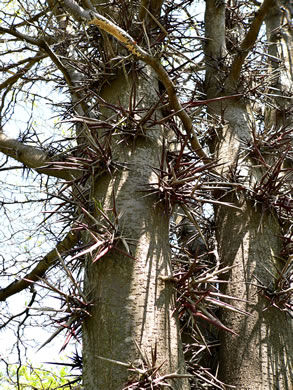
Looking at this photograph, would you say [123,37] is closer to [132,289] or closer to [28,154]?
[132,289]

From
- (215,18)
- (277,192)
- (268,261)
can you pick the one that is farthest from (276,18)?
(268,261)

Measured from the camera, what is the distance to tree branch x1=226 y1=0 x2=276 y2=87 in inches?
105

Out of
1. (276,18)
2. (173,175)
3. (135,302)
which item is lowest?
(135,302)

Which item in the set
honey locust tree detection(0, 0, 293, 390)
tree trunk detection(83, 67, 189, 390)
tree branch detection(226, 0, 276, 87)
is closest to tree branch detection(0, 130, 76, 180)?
honey locust tree detection(0, 0, 293, 390)

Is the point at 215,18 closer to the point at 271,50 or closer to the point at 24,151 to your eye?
the point at 271,50

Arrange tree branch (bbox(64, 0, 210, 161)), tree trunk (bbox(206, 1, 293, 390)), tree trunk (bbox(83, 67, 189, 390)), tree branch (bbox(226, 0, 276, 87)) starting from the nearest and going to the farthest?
tree trunk (bbox(83, 67, 189, 390)) < tree branch (bbox(64, 0, 210, 161)) < tree trunk (bbox(206, 1, 293, 390)) < tree branch (bbox(226, 0, 276, 87))

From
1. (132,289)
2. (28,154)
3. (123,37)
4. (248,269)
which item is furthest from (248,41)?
(132,289)

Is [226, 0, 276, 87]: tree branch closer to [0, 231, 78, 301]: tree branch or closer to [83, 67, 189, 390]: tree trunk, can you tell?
[83, 67, 189, 390]: tree trunk

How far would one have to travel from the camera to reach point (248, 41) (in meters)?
2.88

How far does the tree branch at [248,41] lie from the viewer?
8.73ft

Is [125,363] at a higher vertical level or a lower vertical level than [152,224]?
lower

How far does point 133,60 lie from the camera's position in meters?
2.40

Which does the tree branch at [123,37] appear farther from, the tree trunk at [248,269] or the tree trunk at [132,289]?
the tree trunk at [248,269]

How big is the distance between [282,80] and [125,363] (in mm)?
3013
